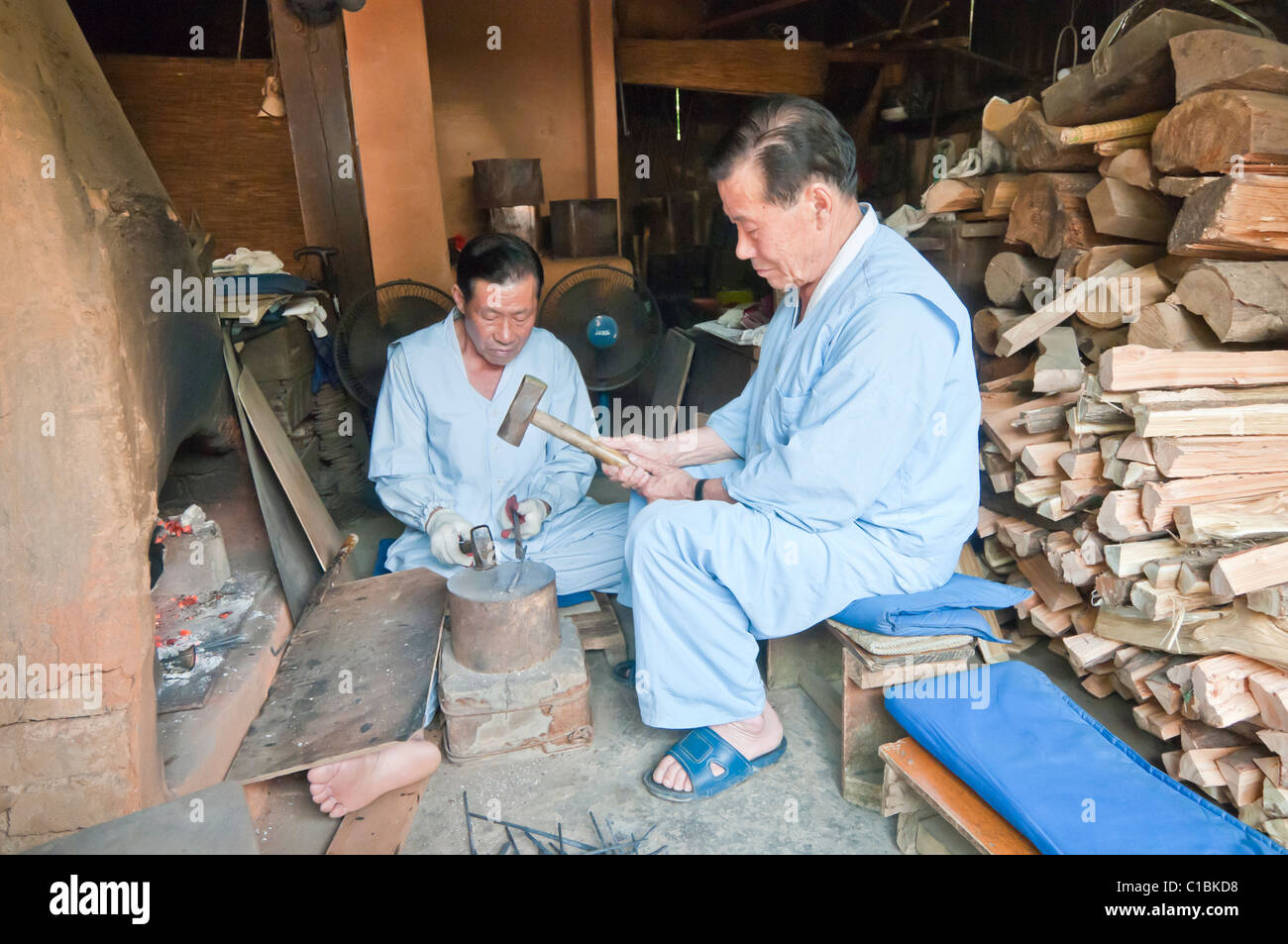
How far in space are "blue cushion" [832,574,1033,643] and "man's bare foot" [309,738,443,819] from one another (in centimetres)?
128

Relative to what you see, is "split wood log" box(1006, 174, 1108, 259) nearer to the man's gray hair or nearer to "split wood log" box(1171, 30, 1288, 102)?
"split wood log" box(1171, 30, 1288, 102)

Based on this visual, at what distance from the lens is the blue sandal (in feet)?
7.84

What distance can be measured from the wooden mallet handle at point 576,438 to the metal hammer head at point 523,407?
25 mm

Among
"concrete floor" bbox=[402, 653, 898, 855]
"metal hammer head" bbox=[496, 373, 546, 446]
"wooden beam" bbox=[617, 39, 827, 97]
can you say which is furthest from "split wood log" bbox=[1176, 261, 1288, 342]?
"wooden beam" bbox=[617, 39, 827, 97]

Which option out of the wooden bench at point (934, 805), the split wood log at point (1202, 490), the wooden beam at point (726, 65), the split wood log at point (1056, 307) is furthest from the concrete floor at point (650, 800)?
the wooden beam at point (726, 65)

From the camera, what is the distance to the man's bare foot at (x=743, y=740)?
95.1 inches

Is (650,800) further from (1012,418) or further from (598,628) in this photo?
(1012,418)

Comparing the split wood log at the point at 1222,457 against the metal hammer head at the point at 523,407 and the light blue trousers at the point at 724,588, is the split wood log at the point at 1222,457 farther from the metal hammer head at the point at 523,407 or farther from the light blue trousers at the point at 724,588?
the metal hammer head at the point at 523,407

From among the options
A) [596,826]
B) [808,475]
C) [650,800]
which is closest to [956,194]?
[808,475]

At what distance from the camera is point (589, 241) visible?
5.13 meters

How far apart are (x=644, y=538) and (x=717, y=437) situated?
0.82 metres

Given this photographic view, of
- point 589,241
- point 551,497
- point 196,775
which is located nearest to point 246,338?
point 551,497

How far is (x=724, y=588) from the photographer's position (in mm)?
2348
